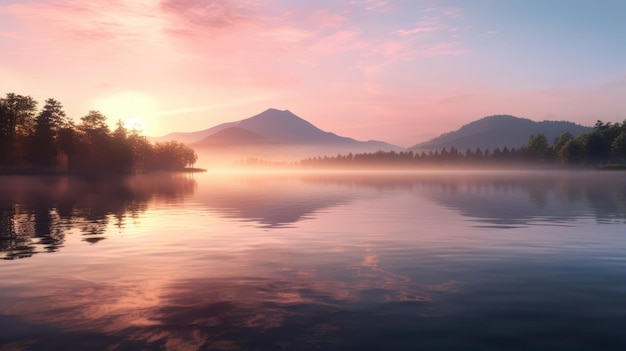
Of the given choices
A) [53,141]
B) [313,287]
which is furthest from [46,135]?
[313,287]

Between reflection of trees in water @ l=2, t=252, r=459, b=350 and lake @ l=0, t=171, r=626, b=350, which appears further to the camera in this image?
lake @ l=0, t=171, r=626, b=350

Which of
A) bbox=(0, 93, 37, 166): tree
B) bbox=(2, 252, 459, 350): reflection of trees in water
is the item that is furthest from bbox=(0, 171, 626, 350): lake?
bbox=(0, 93, 37, 166): tree

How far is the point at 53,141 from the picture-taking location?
156 meters

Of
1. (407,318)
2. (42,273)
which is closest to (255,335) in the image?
(407,318)

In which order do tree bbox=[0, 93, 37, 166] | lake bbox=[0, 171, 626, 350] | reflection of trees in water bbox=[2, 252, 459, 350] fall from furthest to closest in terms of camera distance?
1. tree bbox=[0, 93, 37, 166]
2. lake bbox=[0, 171, 626, 350]
3. reflection of trees in water bbox=[2, 252, 459, 350]

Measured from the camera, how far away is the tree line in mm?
150375

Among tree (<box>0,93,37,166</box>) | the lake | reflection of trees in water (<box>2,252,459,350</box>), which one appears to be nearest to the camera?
reflection of trees in water (<box>2,252,459,350</box>)

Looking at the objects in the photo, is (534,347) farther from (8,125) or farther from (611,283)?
(8,125)

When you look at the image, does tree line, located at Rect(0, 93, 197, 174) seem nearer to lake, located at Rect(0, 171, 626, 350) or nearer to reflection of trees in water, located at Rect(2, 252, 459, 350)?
lake, located at Rect(0, 171, 626, 350)

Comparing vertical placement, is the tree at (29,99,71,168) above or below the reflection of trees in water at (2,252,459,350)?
above

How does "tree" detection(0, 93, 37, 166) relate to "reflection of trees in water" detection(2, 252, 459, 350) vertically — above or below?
above

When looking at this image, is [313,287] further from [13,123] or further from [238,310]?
[13,123]

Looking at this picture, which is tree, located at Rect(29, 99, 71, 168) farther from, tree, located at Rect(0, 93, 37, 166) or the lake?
the lake

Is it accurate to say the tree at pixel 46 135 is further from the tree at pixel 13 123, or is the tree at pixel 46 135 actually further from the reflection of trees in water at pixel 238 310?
the reflection of trees in water at pixel 238 310
